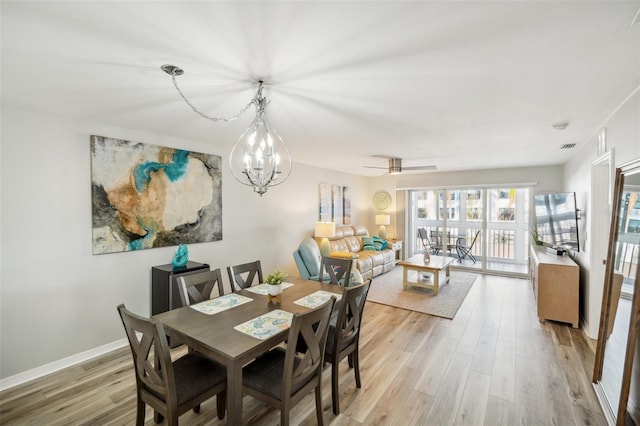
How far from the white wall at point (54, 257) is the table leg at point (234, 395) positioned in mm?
2310

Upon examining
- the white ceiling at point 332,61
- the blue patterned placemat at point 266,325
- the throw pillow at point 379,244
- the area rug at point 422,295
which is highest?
the white ceiling at point 332,61

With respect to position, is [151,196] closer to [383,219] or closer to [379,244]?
[379,244]

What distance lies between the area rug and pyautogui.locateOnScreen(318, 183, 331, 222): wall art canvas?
68.2 inches

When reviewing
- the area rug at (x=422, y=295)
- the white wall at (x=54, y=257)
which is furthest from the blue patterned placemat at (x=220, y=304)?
the area rug at (x=422, y=295)

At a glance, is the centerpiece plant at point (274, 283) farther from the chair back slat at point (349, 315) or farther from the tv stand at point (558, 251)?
the tv stand at point (558, 251)

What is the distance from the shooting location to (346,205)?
23.6 feet

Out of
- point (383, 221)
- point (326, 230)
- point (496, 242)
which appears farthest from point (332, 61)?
point (496, 242)

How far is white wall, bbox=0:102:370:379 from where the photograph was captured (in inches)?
97.7

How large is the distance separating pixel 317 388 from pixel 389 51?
2.22m

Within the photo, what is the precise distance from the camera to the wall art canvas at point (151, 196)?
9.78ft

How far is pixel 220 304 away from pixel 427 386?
1.94 meters

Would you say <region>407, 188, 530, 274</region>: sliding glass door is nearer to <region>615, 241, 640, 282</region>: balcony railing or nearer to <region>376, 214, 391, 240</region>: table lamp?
<region>376, 214, 391, 240</region>: table lamp

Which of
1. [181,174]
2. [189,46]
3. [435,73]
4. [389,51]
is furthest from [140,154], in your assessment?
[435,73]

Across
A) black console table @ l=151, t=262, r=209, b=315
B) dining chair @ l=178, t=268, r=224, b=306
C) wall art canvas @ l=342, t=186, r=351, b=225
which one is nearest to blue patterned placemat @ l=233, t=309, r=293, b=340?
dining chair @ l=178, t=268, r=224, b=306
